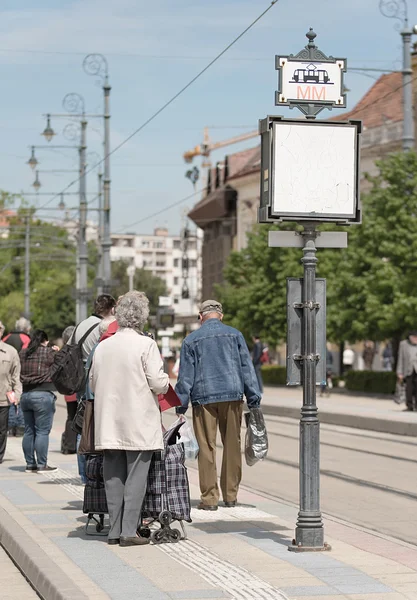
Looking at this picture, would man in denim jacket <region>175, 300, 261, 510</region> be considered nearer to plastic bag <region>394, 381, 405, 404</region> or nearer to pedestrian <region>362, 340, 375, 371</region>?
plastic bag <region>394, 381, 405, 404</region>

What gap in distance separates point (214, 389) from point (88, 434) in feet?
7.30

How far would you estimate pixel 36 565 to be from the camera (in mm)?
8102

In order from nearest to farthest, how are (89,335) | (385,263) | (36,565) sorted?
(36,565), (89,335), (385,263)

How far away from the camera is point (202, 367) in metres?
11.4

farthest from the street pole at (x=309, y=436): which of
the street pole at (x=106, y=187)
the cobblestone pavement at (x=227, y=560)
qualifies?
the street pole at (x=106, y=187)

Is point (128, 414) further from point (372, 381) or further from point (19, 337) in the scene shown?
point (372, 381)

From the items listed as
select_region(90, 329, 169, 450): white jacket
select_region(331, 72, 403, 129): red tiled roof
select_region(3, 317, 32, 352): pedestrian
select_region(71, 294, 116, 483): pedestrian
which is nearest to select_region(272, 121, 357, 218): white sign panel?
select_region(90, 329, 169, 450): white jacket

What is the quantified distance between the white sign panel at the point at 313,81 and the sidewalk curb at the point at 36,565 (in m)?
3.39

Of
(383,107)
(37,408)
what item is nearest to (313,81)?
(37,408)

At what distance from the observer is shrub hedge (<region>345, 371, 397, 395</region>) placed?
132 ft

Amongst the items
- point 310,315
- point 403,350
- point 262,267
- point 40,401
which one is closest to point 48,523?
point 310,315

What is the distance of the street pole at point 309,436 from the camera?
8758 millimetres

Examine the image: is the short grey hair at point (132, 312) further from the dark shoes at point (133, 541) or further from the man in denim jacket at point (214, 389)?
the man in denim jacket at point (214, 389)

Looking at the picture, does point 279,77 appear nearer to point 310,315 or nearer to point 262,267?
point 310,315
